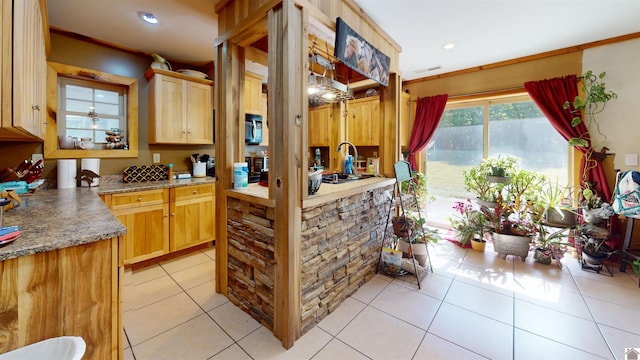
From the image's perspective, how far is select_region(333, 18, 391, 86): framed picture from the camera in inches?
76.5

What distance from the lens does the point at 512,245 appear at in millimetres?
2885

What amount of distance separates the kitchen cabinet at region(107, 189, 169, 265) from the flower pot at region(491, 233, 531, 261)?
3974 mm

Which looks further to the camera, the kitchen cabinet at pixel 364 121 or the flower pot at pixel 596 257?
the kitchen cabinet at pixel 364 121

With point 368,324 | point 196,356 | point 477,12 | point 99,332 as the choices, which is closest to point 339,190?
point 368,324

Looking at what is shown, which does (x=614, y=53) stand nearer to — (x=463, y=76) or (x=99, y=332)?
(x=463, y=76)

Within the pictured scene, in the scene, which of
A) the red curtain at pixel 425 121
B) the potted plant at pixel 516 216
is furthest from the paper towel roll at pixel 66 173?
the potted plant at pixel 516 216

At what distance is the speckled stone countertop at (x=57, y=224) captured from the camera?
96cm

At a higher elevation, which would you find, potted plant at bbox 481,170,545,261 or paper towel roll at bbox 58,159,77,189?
paper towel roll at bbox 58,159,77,189

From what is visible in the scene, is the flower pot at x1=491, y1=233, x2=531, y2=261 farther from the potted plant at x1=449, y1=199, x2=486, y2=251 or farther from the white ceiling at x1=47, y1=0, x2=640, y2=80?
the white ceiling at x1=47, y1=0, x2=640, y2=80

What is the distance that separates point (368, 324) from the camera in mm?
1830

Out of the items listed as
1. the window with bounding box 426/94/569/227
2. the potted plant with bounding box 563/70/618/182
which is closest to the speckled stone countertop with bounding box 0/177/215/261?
the window with bounding box 426/94/569/227

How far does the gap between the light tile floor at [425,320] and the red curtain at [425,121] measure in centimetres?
217

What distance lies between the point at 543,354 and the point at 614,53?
3.43 metres

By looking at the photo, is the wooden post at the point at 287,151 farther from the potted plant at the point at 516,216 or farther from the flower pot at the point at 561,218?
the flower pot at the point at 561,218
